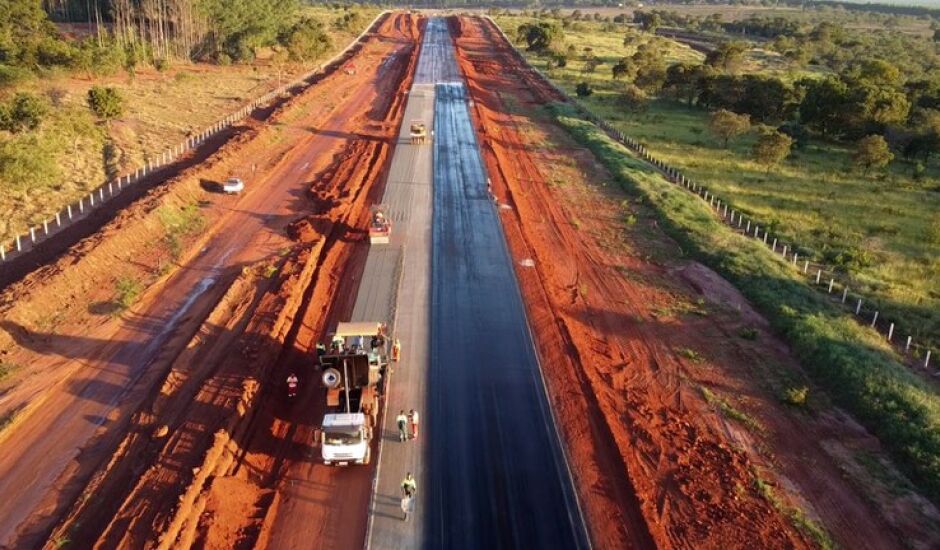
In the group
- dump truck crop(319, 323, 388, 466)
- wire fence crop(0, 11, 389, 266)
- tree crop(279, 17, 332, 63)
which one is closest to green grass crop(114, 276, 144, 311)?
wire fence crop(0, 11, 389, 266)

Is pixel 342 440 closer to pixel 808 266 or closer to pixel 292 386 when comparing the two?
pixel 292 386

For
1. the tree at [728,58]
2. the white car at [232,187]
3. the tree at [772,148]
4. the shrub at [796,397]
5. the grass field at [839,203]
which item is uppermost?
the tree at [728,58]

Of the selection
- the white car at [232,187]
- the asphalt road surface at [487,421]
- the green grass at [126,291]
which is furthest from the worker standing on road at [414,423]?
the white car at [232,187]

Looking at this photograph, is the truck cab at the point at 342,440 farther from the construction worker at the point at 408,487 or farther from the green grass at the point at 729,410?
the green grass at the point at 729,410

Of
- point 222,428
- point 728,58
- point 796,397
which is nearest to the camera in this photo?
point 222,428

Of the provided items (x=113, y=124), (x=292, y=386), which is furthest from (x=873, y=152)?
(x=113, y=124)

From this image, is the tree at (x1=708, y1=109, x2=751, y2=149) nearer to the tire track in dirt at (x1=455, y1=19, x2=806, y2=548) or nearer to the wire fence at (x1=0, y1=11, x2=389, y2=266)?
the tire track in dirt at (x1=455, y1=19, x2=806, y2=548)
